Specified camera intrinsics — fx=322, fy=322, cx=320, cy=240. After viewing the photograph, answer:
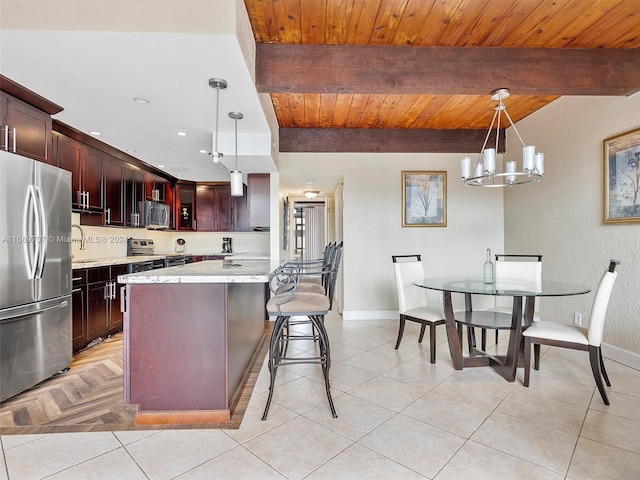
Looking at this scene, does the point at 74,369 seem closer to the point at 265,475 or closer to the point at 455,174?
the point at 265,475

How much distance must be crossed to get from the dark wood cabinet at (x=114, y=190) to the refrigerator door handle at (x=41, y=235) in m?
1.61

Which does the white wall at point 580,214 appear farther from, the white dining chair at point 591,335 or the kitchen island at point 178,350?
the kitchen island at point 178,350

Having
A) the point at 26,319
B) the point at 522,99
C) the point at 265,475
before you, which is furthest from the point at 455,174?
the point at 26,319

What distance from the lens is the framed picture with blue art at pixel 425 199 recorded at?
14.7 ft

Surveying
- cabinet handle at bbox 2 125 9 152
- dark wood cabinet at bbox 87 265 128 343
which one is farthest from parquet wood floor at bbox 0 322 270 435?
cabinet handle at bbox 2 125 9 152

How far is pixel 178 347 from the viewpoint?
6.36ft

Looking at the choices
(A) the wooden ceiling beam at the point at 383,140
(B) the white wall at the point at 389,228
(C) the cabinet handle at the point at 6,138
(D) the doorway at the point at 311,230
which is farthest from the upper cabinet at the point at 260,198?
(D) the doorway at the point at 311,230

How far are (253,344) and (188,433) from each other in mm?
1189

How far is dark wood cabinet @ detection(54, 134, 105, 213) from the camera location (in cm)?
323

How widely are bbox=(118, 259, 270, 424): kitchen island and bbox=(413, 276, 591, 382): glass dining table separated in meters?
1.69

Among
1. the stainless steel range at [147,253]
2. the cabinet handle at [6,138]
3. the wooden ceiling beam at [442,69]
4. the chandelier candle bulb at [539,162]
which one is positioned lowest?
the stainless steel range at [147,253]

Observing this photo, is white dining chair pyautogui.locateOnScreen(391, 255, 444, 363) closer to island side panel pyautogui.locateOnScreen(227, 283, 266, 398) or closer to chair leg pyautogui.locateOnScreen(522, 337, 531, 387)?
chair leg pyautogui.locateOnScreen(522, 337, 531, 387)

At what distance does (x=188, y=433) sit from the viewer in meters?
1.83

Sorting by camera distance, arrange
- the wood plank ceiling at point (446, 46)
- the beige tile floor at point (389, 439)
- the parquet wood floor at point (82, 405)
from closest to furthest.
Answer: the beige tile floor at point (389, 439) < the parquet wood floor at point (82, 405) < the wood plank ceiling at point (446, 46)
